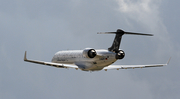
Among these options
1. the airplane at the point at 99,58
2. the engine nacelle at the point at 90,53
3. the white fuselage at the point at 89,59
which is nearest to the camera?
the airplane at the point at 99,58

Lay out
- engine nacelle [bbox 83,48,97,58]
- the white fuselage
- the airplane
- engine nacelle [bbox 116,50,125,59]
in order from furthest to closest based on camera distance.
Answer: the white fuselage
engine nacelle [bbox 83,48,97,58]
the airplane
engine nacelle [bbox 116,50,125,59]

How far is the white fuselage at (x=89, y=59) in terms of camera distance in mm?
52062

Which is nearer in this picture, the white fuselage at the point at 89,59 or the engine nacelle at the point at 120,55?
the engine nacelle at the point at 120,55

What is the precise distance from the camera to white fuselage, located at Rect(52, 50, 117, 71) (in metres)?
52.1

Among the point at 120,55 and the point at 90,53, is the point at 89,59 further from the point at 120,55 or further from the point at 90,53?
the point at 120,55

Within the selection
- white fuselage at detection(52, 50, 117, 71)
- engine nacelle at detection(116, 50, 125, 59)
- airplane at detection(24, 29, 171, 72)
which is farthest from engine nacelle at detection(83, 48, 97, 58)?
engine nacelle at detection(116, 50, 125, 59)

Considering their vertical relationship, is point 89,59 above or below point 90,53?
below

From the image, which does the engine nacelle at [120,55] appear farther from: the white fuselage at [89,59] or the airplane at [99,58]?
the white fuselage at [89,59]

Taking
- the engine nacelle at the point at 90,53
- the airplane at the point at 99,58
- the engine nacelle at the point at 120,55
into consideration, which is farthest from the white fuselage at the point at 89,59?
the engine nacelle at the point at 90,53

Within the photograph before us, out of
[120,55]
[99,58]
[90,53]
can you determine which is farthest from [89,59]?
[120,55]

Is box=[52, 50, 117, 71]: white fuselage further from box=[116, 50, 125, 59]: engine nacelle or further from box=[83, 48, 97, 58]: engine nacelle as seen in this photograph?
box=[83, 48, 97, 58]: engine nacelle

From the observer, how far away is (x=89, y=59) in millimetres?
54719

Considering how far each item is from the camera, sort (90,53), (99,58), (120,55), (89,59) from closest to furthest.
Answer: (120,55)
(90,53)
(99,58)
(89,59)

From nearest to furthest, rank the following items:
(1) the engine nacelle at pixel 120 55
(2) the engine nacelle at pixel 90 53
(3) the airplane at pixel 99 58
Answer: (1) the engine nacelle at pixel 120 55 < (3) the airplane at pixel 99 58 < (2) the engine nacelle at pixel 90 53
